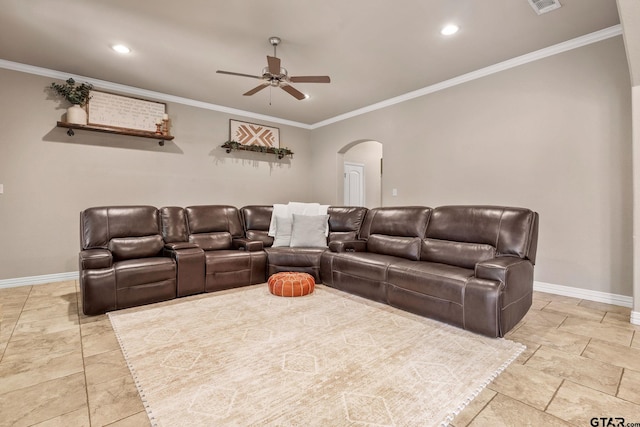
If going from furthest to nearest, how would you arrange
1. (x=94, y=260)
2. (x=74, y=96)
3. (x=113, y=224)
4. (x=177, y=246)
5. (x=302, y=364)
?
(x=74, y=96) → (x=177, y=246) → (x=113, y=224) → (x=94, y=260) → (x=302, y=364)

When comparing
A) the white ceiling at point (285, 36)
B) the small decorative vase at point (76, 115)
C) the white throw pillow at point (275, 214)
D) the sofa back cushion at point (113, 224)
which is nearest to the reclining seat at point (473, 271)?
the white ceiling at point (285, 36)

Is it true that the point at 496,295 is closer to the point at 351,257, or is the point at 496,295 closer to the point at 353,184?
the point at 351,257

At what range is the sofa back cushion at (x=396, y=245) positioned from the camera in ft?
11.0

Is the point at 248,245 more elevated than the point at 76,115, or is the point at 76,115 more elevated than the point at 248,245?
the point at 76,115

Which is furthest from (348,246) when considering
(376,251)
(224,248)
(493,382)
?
(493,382)

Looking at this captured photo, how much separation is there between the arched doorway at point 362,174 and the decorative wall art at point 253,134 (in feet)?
5.83

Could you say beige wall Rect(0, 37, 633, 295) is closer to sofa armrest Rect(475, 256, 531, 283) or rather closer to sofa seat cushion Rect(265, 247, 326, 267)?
sofa armrest Rect(475, 256, 531, 283)

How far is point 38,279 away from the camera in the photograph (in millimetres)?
4008

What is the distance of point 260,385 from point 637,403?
6.52 feet

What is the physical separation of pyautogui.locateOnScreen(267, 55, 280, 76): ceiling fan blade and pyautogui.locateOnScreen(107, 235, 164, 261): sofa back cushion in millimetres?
2391

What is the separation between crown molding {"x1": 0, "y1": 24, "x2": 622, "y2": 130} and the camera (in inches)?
129

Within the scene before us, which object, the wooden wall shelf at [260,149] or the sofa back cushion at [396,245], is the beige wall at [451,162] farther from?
the sofa back cushion at [396,245]

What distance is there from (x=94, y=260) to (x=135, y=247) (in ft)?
2.00

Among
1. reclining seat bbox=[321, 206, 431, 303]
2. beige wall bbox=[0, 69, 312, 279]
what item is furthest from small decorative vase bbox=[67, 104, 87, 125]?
reclining seat bbox=[321, 206, 431, 303]
